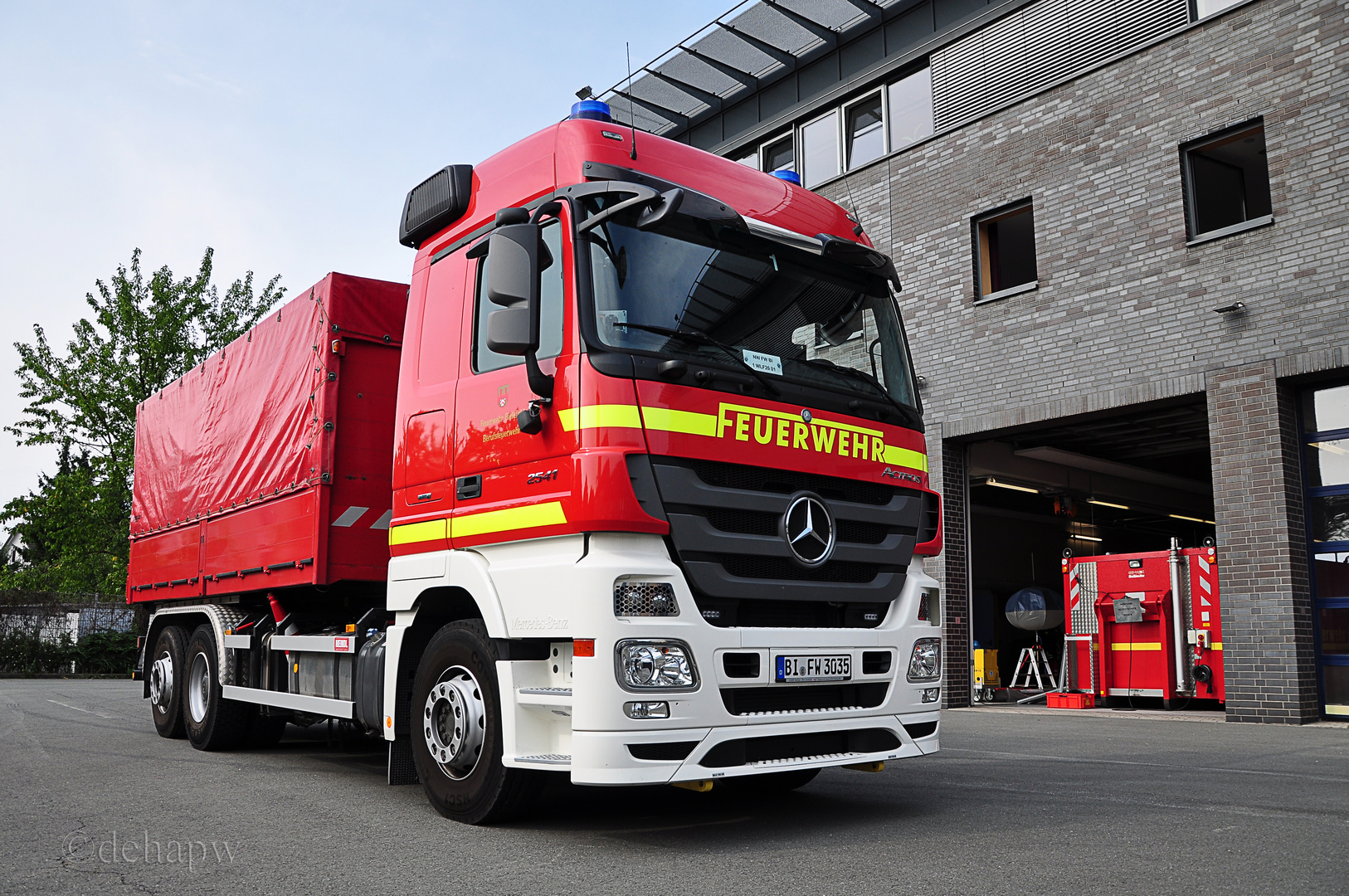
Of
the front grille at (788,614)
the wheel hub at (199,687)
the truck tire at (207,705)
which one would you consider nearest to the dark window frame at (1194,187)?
the front grille at (788,614)

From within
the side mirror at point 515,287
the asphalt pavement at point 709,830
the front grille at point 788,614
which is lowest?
the asphalt pavement at point 709,830

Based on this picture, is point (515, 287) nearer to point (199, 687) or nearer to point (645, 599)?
point (645, 599)

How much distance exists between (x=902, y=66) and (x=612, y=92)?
18.7 ft

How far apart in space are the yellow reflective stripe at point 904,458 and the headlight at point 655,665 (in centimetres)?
158

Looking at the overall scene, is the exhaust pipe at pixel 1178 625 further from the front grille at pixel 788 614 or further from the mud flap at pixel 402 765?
the mud flap at pixel 402 765

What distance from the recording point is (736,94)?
18.4m

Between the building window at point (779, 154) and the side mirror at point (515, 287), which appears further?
the building window at point (779, 154)

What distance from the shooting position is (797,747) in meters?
4.81

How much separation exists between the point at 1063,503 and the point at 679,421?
1654 centimetres

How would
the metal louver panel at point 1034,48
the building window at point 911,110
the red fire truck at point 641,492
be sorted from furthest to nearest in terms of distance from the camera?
the building window at point 911,110
the metal louver panel at point 1034,48
the red fire truck at point 641,492

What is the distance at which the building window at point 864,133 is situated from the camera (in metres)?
16.0

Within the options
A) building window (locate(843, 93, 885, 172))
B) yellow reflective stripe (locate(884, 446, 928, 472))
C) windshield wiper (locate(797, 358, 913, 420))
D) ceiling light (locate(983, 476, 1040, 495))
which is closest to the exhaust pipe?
ceiling light (locate(983, 476, 1040, 495))

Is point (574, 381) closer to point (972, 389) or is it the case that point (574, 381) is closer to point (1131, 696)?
point (972, 389)

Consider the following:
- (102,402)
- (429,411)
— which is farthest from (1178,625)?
(102,402)
